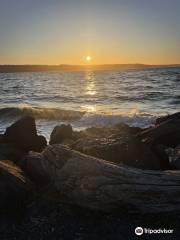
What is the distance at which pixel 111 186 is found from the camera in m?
5.98

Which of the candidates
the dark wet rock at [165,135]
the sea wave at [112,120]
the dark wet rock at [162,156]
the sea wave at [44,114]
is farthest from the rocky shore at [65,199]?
the sea wave at [44,114]

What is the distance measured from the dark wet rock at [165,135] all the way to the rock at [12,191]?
4159 millimetres

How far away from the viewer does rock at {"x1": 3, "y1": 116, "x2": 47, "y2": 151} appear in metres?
10.1

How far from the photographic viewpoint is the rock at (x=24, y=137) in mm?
10102

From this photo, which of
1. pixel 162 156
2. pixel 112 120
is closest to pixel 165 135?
pixel 162 156

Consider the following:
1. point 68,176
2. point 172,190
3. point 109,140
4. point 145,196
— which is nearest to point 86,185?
point 68,176

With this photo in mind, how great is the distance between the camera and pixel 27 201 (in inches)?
249

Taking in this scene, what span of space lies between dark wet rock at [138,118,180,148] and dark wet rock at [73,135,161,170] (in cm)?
193

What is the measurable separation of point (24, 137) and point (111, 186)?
464 cm

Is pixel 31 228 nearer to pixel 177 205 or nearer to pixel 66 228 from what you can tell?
pixel 66 228

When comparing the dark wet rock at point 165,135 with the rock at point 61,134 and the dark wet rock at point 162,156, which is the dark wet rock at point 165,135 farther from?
the rock at point 61,134

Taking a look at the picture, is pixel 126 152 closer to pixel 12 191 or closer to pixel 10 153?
pixel 12 191

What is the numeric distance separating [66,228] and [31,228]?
1.62ft

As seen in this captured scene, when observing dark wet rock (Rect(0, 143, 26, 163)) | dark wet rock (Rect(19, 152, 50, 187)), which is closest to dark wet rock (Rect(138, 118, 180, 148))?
dark wet rock (Rect(0, 143, 26, 163))
